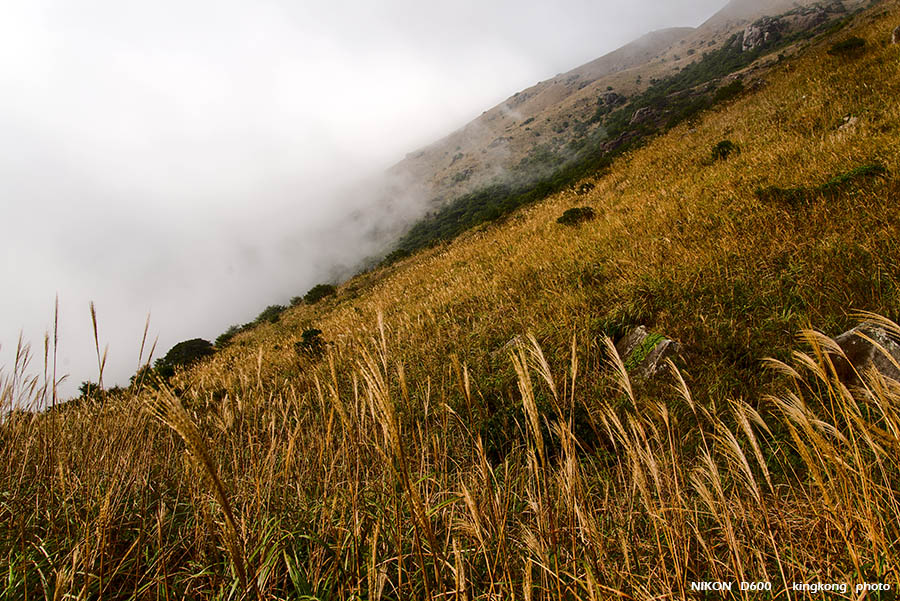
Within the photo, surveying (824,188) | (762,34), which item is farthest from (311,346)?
(762,34)

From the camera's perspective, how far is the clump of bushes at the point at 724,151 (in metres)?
9.40

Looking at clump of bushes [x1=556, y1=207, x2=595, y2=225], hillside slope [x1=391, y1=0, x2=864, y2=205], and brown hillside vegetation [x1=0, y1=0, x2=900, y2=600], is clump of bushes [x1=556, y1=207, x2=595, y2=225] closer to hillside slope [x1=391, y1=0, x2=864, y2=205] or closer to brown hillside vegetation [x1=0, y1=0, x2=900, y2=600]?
brown hillside vegetation [x1=0, y1=0, x2=900, y2=600]

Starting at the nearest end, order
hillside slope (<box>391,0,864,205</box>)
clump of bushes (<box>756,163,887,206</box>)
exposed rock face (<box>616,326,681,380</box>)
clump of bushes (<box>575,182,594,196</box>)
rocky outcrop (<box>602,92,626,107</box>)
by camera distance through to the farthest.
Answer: exposed rock face (<box>616,326,681,380</box>) → clump of bushes (<box>756,163,887,206</box>) → clump of bushes (<box>575,182,594,196</box>) → hillside slope (<box>391,0,864,205</box>) → rocky outcrop (<box>602,92,626,107</box>)

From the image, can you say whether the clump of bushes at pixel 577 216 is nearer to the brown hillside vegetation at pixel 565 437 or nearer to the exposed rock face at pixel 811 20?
the brown hillside vegetation at pixel 565 437

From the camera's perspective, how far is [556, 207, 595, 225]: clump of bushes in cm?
1034

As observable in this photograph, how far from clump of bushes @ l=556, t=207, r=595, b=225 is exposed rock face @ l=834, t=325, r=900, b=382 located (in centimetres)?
766

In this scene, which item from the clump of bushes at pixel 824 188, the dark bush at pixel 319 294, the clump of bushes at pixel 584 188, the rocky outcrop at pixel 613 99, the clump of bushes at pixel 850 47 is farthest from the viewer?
the rocky outcrop at pixel 613 99

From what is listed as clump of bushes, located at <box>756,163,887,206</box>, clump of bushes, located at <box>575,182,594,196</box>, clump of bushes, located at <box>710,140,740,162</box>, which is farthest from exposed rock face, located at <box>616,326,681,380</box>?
clump of bushes, located at <box>575,182,594,196</box>

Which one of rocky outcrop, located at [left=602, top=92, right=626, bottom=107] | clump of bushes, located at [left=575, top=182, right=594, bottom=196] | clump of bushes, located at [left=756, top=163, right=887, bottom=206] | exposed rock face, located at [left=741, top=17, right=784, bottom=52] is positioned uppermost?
rocky outcrop, located at [left=602, top=92, right=626, bottom=107]

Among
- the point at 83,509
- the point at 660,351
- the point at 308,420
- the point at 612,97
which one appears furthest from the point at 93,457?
the point at 612,97

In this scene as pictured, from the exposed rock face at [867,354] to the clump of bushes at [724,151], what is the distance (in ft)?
27.2

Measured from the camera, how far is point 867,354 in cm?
287

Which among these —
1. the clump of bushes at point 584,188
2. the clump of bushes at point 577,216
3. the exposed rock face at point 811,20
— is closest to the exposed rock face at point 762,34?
the exposed rock face at point 811,20

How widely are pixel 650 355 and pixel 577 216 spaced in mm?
7550
